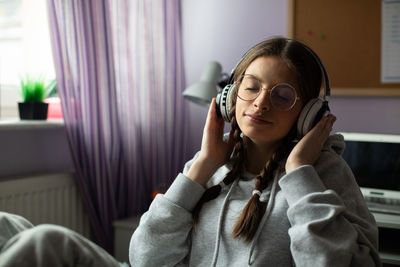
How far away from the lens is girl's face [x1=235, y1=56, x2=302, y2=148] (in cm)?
107

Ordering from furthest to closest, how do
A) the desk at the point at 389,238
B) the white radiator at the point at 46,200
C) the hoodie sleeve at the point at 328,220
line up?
the white radiator at the point at 46,200 → the desk at the point at 389,238 → the hoodie sleeve at the point at 328,220

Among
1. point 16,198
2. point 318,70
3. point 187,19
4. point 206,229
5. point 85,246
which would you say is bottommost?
point 16,198

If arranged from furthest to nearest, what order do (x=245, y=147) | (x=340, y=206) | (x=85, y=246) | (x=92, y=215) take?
(x=92, y=215), (x=245, y=147), (x=340, y=206), (x=85, y=246)

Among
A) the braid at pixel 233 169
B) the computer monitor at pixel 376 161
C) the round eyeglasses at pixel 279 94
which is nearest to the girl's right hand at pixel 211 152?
the braid at pixel 233 169

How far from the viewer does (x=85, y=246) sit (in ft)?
2.51

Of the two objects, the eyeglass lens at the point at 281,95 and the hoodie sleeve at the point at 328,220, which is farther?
the eyeglass lens at the point at 281,95

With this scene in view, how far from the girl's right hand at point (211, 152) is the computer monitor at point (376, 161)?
88 centimetres

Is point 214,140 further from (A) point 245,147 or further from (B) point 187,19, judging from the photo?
(B) point 187,19

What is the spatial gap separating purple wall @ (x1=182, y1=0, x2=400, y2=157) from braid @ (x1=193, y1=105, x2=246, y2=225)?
121cm

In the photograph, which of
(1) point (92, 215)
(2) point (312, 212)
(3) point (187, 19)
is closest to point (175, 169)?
(1) point (92, 215)

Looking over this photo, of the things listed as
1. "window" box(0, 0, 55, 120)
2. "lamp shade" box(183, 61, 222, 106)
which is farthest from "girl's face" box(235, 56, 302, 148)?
"window" box(0, 0, 55, 120)

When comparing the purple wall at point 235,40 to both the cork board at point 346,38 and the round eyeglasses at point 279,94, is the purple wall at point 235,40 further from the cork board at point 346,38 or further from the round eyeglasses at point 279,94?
the round eyeglasses at point 279,94

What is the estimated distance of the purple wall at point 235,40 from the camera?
2.24 metres

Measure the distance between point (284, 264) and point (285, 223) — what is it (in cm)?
9
